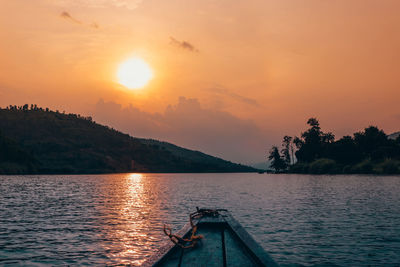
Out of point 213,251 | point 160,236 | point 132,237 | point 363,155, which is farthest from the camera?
point 363,155

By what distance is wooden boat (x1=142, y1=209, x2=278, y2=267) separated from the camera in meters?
10.6

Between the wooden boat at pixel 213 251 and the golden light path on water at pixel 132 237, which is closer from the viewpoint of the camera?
the wooden boat at pixel 213 251

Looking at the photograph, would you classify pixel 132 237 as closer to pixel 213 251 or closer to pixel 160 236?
pixel 160 236

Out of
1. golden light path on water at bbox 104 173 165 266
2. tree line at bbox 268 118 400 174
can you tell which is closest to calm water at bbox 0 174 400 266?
golden light path on water at bbox 104 173 165 266

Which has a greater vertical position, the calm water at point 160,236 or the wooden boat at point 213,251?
the wooden boat at point 213,251

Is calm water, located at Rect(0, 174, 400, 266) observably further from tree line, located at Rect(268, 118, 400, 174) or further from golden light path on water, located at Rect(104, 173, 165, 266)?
tree line, located at Rect(268, 118, 400, 174)

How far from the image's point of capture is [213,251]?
12.1 m

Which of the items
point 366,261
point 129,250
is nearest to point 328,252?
point 366,261

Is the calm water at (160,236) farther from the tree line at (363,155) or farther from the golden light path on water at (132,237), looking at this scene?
the tree line at (363,155)

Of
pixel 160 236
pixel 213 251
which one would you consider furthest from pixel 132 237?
pixel 213 251

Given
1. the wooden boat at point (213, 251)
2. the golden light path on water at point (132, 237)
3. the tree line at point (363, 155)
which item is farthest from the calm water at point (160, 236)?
the tree line at point (363, 155)

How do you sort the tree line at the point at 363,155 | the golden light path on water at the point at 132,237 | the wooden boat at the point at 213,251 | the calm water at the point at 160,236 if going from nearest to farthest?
the wooden boat at the point at 213,251 → the calm water at the point at 160,236 → the golden light path on water at the point at 132,237 → the tree line at the point at 363,155

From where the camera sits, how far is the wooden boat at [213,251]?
1064cm

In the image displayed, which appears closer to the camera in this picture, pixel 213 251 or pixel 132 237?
pixel 213 251
